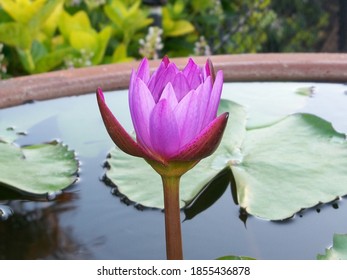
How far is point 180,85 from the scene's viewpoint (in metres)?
0.48

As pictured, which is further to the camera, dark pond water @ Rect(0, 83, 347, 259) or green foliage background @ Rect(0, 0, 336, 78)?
green foliage background @ Rect(0, 0, 336, 78)

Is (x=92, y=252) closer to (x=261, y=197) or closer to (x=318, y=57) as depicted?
(x=261, y=197)

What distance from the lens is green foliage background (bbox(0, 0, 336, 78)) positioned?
4.62 feet

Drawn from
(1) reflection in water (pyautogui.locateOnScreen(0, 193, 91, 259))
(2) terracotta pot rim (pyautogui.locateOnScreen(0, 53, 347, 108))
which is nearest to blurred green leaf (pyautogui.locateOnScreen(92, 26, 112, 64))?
(2) terracotta pot rim (pyautogui.locateOnScreen(0, 53, 347, 108))

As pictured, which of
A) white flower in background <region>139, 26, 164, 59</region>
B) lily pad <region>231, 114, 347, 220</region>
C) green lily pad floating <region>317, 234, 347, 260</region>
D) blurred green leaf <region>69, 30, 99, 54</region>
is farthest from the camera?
white flower in background <region>139, 26, 164, 59</region>

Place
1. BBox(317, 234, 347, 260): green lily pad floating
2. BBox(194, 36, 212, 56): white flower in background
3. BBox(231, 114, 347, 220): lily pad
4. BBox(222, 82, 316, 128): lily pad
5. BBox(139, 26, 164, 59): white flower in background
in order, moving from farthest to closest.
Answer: BBox(194, 36, 212, 56): white flower in background < BBox(139, 26, 164, 59): white flower in background < BBox(222, 82, 316, 128): lily pad < BBox(231, 114, 347, 220): lily pad < BBox(317, 234, 347, 260): green lily pad floating

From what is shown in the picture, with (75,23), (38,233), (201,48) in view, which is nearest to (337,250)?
(38,233)

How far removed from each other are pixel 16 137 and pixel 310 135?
40 cm

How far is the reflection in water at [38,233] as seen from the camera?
2.16ft

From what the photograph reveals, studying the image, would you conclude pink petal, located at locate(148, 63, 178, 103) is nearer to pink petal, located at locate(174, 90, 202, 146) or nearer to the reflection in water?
pink petal, located at locate(174, 90, 202, 146)

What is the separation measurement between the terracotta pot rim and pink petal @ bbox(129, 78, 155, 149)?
1.97 ft

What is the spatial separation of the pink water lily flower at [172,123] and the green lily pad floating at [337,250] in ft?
0.59

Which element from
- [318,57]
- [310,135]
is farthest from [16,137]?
[318,57]

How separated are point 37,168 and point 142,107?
1.30 feet
